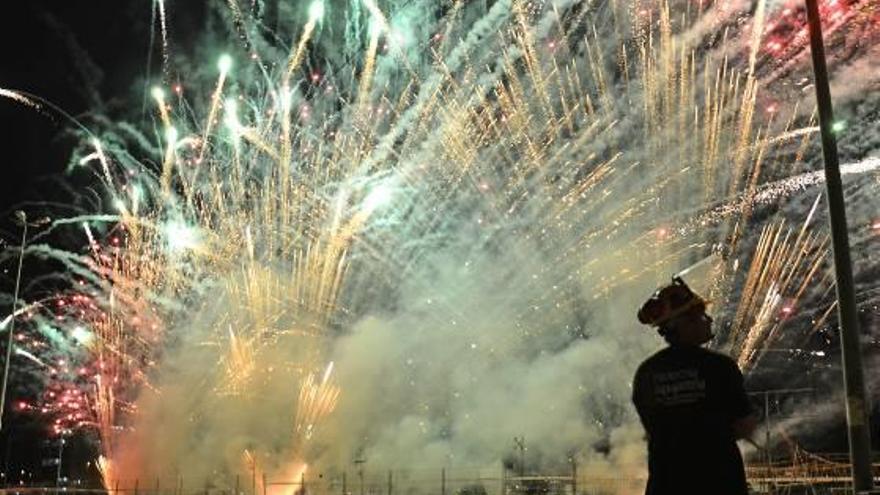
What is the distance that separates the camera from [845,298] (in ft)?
26.9

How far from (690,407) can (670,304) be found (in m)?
0.44

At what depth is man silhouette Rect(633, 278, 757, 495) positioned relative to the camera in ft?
11.7

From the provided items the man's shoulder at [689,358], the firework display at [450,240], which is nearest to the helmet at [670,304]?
the man's shoulder at [689,358]

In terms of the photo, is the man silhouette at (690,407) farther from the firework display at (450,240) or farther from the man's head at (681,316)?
the firework display at (450,240)

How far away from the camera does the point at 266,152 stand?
945 inches

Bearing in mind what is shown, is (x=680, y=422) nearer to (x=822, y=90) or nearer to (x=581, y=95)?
(x=822, y=90)

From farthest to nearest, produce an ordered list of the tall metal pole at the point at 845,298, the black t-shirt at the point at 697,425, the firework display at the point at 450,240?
the firework display at the point at 450,240
the tall metal pole at the point at 845,298
the black t-shirt at the point at 697,425

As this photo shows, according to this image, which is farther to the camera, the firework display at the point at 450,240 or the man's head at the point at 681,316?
the firework display at the point at 450,240

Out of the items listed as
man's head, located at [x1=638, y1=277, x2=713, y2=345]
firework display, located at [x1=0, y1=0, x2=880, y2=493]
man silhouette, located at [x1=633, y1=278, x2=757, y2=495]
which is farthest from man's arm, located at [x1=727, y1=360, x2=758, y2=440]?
firework display, located at [x1=0, y1=0, x2=880, y2=493]

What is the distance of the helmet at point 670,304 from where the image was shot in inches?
150

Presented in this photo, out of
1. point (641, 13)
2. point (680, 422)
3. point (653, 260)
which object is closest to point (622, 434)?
point (653, 260)

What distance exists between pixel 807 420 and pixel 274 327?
61.6 feet

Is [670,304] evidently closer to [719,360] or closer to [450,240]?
[719,360]

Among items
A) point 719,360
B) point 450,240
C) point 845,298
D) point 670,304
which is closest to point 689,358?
point 719,360
